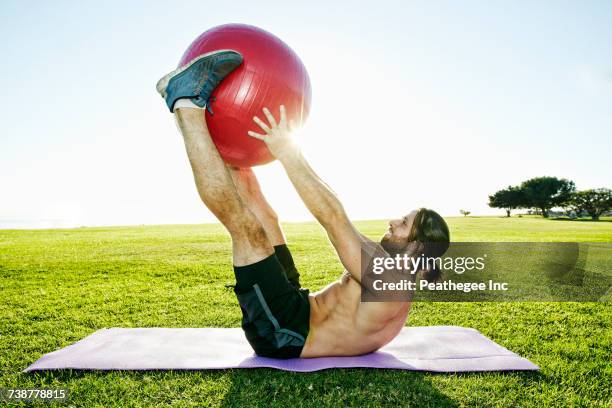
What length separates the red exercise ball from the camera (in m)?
3.04

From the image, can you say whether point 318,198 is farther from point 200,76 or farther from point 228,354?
point 228,354

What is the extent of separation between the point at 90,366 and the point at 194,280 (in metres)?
4.40

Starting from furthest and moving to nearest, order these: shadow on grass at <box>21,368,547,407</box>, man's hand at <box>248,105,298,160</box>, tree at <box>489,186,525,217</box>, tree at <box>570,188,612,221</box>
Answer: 1. tree at <box>489,186,525,217</box>
2. tree at <box>570,188,612,221</box>
3. man's hand at <box>248,105,298,160</box>
4. shadow on grass at <box>21,368,547,407</box>

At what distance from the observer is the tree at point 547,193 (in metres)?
69.1

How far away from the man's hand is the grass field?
174 centimetres

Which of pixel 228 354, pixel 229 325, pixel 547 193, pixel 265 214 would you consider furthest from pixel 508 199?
pixel 228 354

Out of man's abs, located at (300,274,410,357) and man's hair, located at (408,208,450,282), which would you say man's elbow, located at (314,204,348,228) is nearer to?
man's abs, located at (300,274,410,357)

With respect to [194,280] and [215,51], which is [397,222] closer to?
[215,51]

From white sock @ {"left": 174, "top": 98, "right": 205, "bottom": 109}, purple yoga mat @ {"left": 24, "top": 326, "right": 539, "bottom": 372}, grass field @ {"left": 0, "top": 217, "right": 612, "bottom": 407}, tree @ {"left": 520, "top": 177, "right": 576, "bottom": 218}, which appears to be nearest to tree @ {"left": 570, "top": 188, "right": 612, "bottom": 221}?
tree @ {"left": 520, "top": 177, "right": 576, "bottom": 218}

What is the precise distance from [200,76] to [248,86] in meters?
0.35

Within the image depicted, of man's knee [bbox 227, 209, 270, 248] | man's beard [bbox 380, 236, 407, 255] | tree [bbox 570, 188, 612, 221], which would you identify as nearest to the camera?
man's knee [bbox 227, 209, 270, 248]

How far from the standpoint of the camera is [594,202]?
61.8 m

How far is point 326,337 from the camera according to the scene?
3510 millimetres

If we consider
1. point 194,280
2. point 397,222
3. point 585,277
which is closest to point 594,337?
point 397,222
